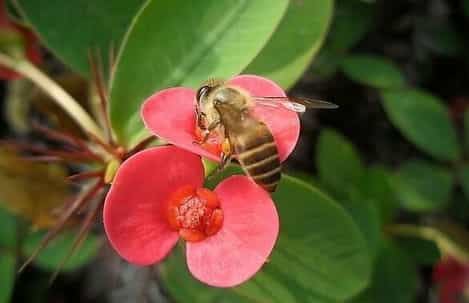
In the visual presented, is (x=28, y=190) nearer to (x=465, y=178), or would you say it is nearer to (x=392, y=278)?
(x=392, y=278)

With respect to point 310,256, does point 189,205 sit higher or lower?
higher

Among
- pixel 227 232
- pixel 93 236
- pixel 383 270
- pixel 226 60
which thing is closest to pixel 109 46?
pixel 226 60

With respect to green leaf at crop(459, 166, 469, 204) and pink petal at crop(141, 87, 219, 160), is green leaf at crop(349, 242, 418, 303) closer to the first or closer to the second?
green leaf at crop(459, 166, 469, 204)

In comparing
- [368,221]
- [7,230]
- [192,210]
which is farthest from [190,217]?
[7,230]

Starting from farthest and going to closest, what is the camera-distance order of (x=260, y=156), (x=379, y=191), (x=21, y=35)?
1. (x=379, y=191)
2. (x=21, y=35)
3. (x=260, y=156)

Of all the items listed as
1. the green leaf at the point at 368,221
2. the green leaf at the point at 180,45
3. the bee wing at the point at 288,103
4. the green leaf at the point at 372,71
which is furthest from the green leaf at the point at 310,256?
the green leaf at the point at 372,71

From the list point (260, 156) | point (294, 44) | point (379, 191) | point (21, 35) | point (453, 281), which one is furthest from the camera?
point (453, 281)

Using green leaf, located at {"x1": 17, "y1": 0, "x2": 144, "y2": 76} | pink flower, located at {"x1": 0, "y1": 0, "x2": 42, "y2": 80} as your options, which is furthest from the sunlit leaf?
green leaf, located at {"x1": 17, "y1": 0, "x2": 144, "y2": 76}
